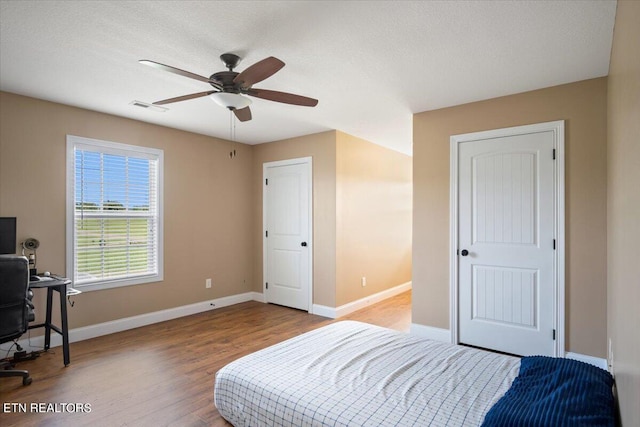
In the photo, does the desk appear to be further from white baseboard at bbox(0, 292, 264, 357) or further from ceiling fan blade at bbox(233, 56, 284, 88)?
ceiling fan blade at bbox(233, 56, 284, 88)

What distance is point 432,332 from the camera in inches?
145

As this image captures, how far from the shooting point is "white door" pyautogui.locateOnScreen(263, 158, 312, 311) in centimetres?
488

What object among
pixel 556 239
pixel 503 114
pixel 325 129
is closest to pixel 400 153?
pixel 325 129

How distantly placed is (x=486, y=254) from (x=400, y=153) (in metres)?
3.11

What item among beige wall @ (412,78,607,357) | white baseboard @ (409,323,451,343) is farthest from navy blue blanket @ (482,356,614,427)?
white baseboard @ (409,323,451,343)

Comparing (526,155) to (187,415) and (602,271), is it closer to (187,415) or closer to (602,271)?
(602,271)

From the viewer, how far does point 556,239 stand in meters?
3.04

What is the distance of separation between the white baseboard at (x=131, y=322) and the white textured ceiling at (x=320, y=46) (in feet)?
7.81

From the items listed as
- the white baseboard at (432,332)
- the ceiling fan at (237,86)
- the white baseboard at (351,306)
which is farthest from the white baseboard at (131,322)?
the ceiling fan at (237,86)

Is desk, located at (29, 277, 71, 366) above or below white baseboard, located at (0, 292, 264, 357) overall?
above

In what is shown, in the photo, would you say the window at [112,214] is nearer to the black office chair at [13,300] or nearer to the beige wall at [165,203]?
the beige wall at [165,203]

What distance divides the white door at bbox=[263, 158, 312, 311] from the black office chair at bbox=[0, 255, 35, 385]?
9.86ft

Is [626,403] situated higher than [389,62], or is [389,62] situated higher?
[389,62]

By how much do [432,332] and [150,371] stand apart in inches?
109
